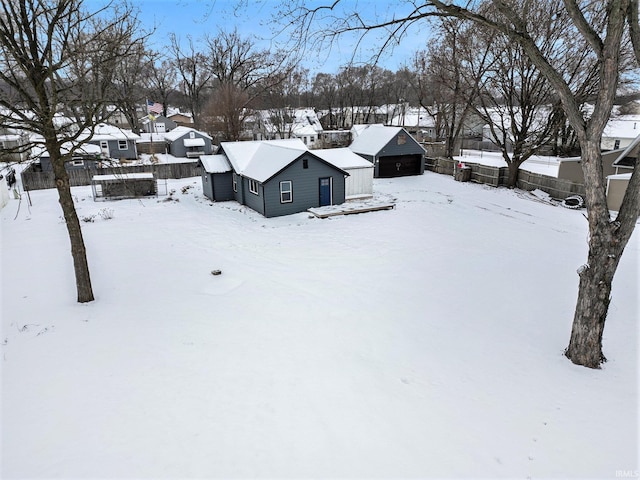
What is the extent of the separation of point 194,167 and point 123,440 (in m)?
28.6

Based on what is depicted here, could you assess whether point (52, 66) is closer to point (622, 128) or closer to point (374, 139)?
point (374, 139)

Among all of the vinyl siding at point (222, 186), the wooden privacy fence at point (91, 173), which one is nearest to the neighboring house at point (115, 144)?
the wooden privacy fence at point (91, 173)

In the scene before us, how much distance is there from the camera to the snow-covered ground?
17.9 feet

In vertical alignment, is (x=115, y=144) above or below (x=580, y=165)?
above

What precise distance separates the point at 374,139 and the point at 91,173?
21.1m

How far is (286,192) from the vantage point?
790 inches

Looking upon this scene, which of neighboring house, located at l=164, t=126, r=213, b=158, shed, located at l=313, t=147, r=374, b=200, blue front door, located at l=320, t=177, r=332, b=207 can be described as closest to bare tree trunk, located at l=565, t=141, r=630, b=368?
blue front door, located at l=320, t=177, r=332, b=207

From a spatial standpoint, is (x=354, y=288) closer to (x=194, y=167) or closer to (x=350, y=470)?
(x=350, y=470)

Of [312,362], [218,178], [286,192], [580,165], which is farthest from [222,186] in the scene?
[580,165]

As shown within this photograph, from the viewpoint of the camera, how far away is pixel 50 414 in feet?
20.2

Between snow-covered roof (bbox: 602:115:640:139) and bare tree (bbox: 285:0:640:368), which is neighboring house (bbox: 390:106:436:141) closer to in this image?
snow-covered roof (bbox: 602:115:640:139)

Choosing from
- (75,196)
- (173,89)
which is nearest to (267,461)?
(75,196)

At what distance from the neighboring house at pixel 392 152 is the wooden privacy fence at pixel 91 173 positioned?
1314 centimetres

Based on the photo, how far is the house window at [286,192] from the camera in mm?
19916
